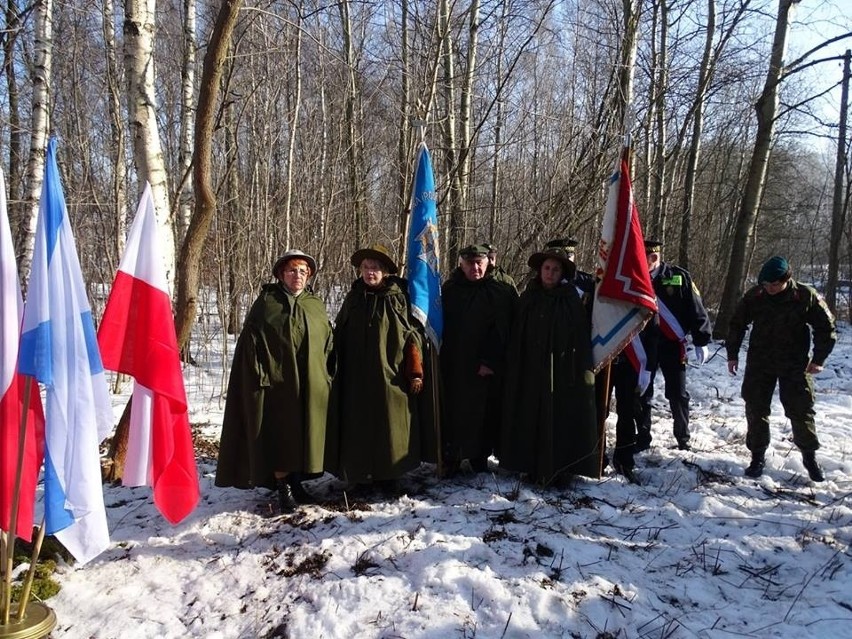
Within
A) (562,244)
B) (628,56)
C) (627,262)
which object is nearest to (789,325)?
(627,262)

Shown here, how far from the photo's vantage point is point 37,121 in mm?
8039

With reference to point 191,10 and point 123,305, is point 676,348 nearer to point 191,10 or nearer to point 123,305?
point 123,305

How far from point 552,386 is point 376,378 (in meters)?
1.48

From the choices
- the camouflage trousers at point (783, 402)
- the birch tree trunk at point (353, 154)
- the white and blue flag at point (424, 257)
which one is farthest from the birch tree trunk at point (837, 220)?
the white and blue flag at point (424, 257)

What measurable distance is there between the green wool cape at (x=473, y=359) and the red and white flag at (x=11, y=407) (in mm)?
3048

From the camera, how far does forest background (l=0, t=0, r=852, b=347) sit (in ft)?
22.9

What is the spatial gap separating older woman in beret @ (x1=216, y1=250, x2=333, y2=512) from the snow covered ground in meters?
0.46

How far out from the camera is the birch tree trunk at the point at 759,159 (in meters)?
11.3

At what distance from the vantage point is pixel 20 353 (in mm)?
2936

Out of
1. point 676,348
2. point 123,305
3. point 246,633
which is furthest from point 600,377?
point 123,305

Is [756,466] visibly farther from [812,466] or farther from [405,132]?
[405,132]

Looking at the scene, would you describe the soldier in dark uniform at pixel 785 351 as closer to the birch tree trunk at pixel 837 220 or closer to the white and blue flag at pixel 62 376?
the white and blue flag at pixel 62 376

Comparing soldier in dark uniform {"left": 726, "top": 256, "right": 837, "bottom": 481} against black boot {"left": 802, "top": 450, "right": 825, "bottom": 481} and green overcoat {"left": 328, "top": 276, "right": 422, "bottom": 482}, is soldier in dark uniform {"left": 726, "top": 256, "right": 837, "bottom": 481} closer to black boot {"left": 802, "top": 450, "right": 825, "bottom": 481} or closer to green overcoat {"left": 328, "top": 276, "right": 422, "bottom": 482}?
black boot {"left": 802, "top": 450, "right": 825, "bottom": 481}

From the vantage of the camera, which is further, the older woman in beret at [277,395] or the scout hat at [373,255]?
the scout hat at [373,255]
